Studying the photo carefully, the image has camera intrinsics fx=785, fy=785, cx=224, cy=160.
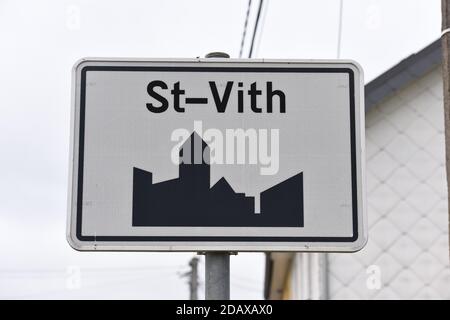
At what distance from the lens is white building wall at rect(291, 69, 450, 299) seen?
917 cm

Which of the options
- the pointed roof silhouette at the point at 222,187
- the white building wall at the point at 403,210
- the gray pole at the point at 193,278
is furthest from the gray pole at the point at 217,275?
the gray pole at the point at 193,278

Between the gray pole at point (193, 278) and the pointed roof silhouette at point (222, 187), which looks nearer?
the pointed roof silhouette at point (222, 187)

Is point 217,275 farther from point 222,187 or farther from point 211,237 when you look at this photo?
point 222,187

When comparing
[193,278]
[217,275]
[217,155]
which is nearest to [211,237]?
[217,275]

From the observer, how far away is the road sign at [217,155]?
232cm

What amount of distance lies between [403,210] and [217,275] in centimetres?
Answer: 742

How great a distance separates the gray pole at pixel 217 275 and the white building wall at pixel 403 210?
6972 millimetres

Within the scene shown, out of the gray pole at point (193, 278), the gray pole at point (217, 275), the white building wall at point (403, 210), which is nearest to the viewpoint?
the gray pole at point (217, 275)

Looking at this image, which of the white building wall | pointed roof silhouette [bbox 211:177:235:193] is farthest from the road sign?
the white building wall

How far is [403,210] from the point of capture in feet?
30.7

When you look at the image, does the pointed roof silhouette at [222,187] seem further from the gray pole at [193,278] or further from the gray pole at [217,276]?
the gray pole at [193,278]

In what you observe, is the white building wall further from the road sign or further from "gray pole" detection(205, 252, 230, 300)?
"gray pole" detection(205, 252, 230, 300)
